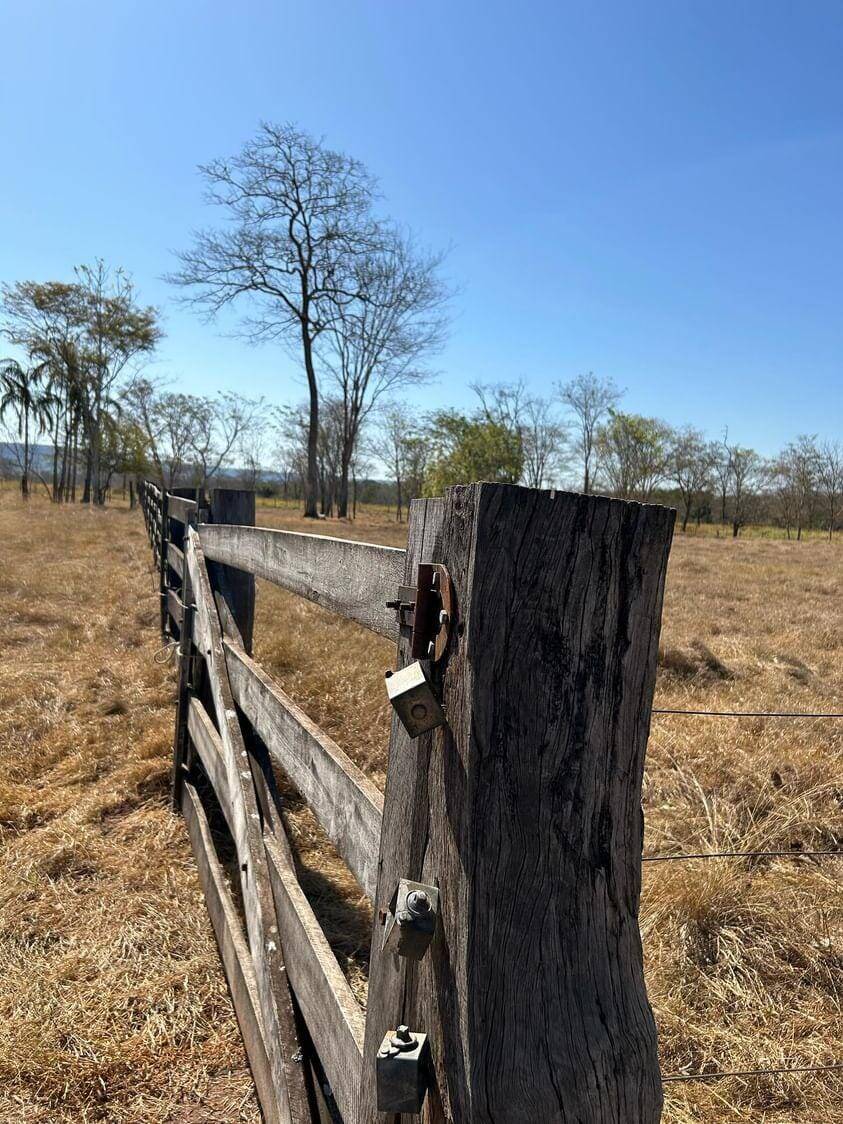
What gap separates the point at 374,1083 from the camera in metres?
1.07

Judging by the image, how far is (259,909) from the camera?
188cm

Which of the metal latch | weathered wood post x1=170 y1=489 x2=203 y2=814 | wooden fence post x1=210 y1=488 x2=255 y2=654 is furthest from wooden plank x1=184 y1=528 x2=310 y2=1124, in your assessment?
the metal latch

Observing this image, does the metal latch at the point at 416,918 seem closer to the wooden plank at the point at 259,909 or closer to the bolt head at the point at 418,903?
the bolt head at the point at 418,903

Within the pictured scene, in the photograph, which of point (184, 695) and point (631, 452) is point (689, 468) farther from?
point (184, 695)

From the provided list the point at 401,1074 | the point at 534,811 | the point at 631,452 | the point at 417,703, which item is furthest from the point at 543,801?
the point at 631,452

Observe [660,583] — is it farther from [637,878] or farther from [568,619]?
[637,878]

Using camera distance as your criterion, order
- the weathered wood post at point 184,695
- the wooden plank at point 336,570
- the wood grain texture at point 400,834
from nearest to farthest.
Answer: the wood grain texture at point 400,834, the wooden plank at point 336,570, the weathered wood post at point 184,695

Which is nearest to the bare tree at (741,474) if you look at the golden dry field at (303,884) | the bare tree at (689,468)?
the bare tree at (689,468)

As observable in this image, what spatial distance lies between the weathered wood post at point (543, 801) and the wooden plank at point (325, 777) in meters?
0.37

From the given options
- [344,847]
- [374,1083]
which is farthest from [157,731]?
[374,1083]

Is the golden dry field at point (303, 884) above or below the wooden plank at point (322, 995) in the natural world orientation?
below

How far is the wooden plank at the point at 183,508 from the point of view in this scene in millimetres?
4043

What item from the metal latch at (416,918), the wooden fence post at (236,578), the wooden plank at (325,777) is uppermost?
the wooden fence post at (236,578)

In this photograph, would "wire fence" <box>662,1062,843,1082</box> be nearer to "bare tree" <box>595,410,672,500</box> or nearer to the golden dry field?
the golden dry field
